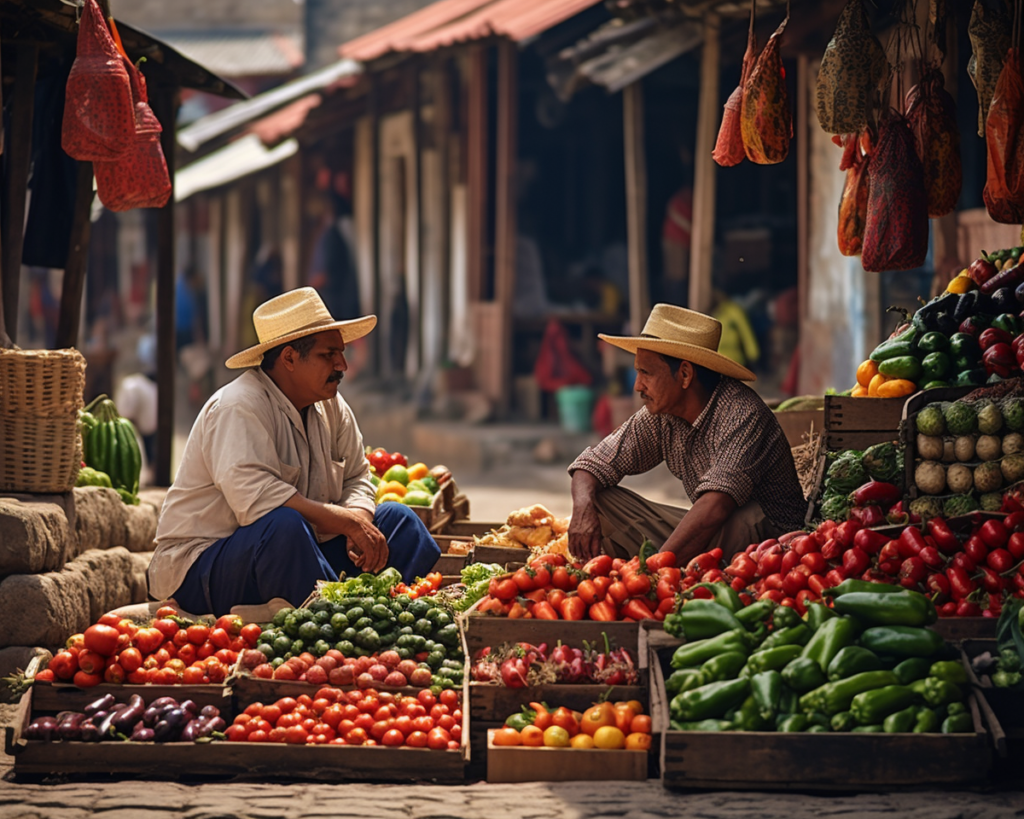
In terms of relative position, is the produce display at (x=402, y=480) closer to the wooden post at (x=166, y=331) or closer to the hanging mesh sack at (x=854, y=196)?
the wooden post at (x=166, y=331)

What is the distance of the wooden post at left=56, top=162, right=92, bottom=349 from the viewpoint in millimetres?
6992

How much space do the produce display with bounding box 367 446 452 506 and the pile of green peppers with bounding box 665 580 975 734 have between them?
8.53 feet

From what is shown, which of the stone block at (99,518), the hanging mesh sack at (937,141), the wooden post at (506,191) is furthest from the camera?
the wooden post at (506,191)

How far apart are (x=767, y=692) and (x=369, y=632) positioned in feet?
4.56

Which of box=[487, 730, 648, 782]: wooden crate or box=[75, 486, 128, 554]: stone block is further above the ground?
box=[75, 486, 128, 554]: stone block

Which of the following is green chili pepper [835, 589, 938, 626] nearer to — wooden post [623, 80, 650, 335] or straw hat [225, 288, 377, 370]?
straw hat [225, 288, 377, 370]

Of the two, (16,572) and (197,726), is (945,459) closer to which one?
(197,726)

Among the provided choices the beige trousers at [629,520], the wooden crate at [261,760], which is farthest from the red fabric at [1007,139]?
the wooden crate at [261,760]

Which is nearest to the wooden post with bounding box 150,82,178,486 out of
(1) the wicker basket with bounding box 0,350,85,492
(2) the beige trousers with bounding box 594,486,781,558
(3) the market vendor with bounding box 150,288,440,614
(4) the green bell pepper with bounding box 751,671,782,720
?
(1) the wicker basket with bounding box 0,350,85,492

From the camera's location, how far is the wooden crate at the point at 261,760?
12.5 feet

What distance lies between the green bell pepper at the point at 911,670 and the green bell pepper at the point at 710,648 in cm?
44

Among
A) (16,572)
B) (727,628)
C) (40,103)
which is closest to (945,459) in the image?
(727,628)

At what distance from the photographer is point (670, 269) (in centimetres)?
1388

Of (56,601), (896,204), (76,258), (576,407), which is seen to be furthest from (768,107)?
(576,407)
